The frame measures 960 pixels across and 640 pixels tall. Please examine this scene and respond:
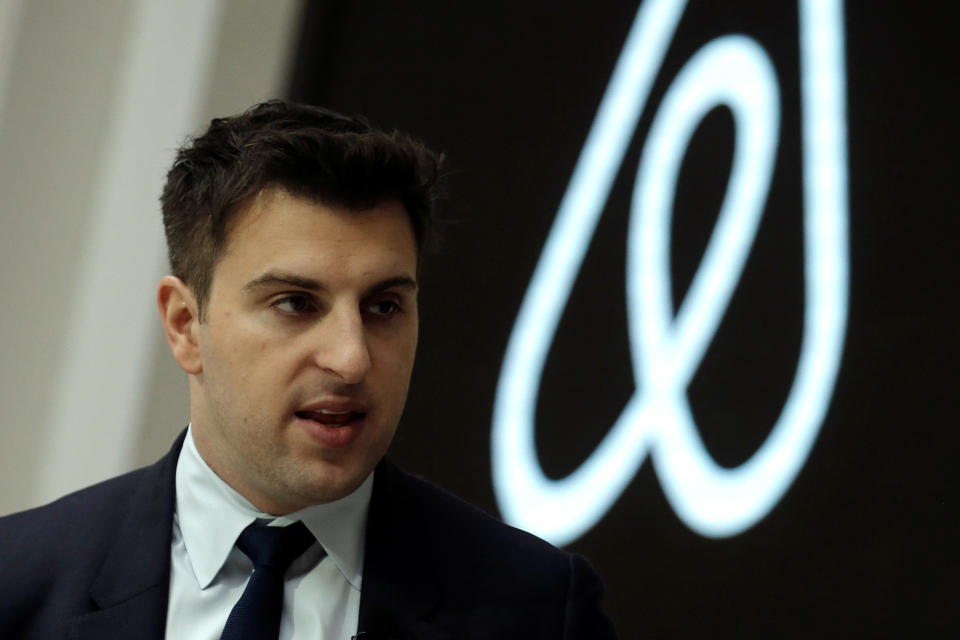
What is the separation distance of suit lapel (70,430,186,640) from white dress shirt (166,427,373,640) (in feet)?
0.08

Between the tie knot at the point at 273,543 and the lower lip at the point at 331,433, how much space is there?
0.42 ft

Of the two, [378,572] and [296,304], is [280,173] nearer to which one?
[296,304]

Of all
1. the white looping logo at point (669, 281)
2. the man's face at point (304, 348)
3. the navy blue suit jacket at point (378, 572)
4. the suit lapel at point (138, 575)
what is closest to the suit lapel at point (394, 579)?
the navy blue suit jacket at point (378, 572)

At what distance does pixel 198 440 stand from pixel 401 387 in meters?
0.28

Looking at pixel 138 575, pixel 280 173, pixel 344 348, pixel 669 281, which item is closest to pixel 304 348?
pixel 344 348

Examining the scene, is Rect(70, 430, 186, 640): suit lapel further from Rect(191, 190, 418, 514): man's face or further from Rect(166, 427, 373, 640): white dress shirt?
Rect(191, 190, 418, 514): man's face

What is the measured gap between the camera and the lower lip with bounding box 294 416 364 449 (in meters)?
1.49

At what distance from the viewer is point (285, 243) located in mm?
1510

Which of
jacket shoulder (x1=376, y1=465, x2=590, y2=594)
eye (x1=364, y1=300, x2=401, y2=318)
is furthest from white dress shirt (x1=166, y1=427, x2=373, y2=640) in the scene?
eye (x1=364, y1=300, x2=401, y2=318)

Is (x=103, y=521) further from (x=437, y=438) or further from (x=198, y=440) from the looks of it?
(x=437, y=438)

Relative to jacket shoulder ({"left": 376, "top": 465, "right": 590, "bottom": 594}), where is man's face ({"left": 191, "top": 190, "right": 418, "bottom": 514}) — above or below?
above

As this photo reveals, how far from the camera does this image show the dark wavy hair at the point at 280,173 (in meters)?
1.55

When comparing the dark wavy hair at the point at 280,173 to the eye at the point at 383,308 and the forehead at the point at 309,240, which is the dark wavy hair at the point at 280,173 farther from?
the eye at the point at 383,308

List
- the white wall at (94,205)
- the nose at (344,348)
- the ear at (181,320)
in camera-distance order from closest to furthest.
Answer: the nose at (344,348)
the ear at (181,320)
the white wall at (94,205)
